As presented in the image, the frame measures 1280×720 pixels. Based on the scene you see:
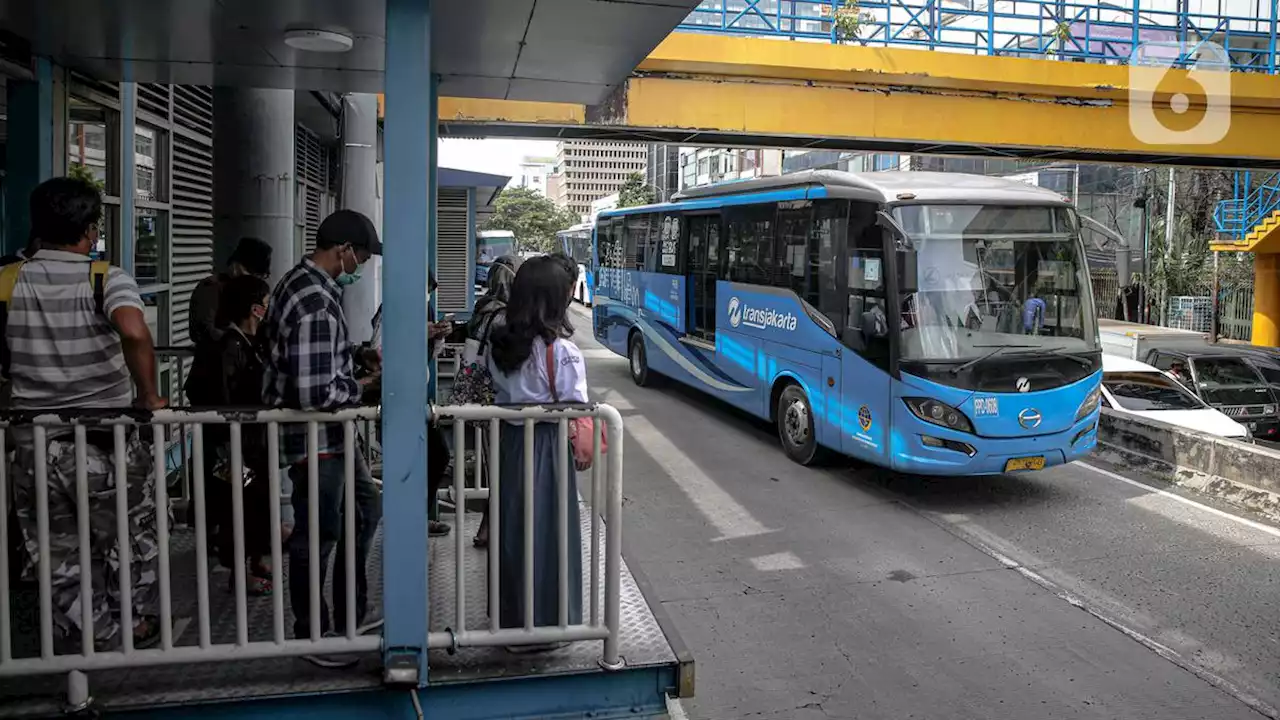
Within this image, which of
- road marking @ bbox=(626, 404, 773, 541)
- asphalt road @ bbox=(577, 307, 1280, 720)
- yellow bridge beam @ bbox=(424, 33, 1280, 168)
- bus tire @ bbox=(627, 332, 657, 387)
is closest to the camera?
asphalt road @ bbox=(577, 307, 1280, 720)

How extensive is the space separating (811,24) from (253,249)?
11.4 metres

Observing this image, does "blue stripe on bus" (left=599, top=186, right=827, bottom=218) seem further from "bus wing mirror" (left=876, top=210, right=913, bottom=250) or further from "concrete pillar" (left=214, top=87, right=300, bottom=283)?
"concrete pillar" (left=214, top=87, right=300, bottom=283)

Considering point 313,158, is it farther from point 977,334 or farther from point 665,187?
point 665,187

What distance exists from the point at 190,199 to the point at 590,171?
159815 mm

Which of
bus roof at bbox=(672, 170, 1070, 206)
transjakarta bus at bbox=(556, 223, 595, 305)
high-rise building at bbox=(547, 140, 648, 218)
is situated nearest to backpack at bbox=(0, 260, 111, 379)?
bus roof at bbox=(672, 170, 1070, 206)

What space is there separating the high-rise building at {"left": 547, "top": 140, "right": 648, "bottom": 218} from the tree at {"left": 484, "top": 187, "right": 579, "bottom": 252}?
157ft

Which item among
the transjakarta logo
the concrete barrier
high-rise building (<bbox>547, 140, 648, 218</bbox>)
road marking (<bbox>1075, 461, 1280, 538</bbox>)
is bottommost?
road marking (<bbox>1075, 461, 1280, 538</bbox>)

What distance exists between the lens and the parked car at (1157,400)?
35.7 feet

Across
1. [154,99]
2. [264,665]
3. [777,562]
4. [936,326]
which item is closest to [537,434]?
[264,665]

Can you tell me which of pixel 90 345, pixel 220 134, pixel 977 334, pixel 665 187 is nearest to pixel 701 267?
pixel 977 334

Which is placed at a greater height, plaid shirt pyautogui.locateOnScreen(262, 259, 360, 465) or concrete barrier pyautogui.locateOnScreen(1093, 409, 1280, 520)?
plaid shirt pyautogui.locateOnScreen(262, 259, 360, 465)

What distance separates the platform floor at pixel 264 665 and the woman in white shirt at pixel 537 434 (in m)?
0.23

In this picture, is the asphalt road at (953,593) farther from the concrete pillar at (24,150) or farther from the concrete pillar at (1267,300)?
the concrete pillar at (1267,300)

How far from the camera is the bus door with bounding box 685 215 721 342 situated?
13305 millimetres
